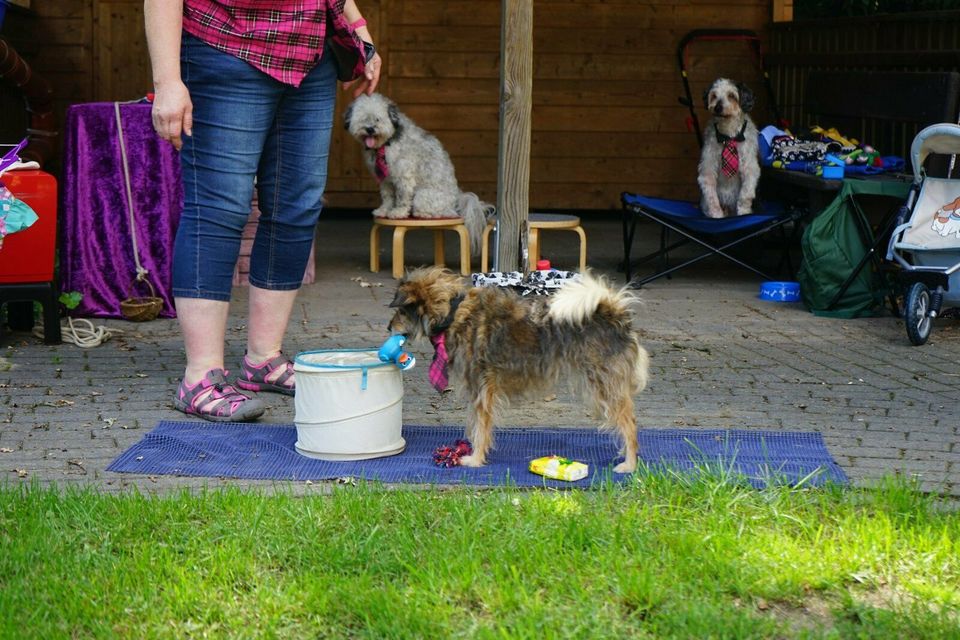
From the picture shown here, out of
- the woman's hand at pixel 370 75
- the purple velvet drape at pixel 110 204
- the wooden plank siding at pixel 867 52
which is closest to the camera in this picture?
the woman's hand at pixel 370 75

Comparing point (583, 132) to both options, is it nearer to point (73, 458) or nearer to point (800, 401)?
point (800, 401)

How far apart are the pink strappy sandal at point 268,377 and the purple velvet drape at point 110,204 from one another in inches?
72.6

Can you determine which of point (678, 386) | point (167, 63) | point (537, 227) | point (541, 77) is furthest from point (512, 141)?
point (541, 77)

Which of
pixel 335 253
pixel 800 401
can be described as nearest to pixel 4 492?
pixel 800 401

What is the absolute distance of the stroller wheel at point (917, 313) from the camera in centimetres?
603

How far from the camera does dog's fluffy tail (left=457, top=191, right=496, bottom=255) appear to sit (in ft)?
27.3

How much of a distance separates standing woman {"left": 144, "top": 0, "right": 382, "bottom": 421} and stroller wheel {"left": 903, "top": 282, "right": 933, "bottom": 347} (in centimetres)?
294

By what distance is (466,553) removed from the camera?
3.04 metres

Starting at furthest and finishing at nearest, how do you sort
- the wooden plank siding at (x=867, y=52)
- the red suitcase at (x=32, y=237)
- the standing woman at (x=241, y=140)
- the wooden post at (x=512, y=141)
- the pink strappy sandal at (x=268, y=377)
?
1. the wooden plank siding at (x=867, y=52)
2. the wooden post at (x=512, y=141)
3. the red suitcase at (x=32, y=237)
4. the pink strappy sandal at (x=268, y=377)
5. the standing woman at (x=241, y=140)

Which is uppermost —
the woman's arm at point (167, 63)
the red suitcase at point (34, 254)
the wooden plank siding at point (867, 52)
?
the wooden plank siding at point (867, 52)

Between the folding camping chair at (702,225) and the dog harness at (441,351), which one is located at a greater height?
the folding camping chair at (702,225)

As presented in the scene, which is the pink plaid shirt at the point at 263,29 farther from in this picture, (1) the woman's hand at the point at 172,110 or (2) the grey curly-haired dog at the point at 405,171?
(2) the grey curly-haired dog at the point at 405,171

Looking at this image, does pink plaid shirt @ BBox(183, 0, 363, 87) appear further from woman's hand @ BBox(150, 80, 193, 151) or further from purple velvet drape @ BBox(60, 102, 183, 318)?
purple velvet drape @ BBox(60, 102, 183, 318)

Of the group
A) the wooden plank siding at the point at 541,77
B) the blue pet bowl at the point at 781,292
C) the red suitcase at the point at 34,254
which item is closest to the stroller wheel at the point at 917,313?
the blue pet bowl at the point at 781,292
